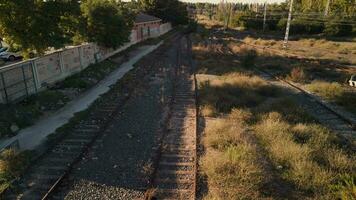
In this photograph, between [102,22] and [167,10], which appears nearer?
[102,22]

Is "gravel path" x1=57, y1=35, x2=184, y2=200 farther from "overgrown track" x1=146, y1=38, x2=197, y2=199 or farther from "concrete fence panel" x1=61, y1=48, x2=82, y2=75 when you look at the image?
"concrete fence panel" x1=61, y1=48, x2=82, y2=75

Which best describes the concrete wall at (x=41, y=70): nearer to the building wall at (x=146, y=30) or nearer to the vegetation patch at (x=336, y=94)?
the vegetation patch at (x=336, y=94)

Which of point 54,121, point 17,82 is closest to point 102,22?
point 17,82

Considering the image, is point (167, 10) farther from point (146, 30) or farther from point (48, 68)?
point (48, 68)

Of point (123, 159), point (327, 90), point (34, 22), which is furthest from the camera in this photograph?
point (327, 90)

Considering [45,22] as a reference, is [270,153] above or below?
below

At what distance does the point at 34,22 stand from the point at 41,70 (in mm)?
2572

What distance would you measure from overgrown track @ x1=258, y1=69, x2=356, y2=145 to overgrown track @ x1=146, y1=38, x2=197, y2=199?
218 inches

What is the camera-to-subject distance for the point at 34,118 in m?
13.0

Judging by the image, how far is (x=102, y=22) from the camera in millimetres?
25203

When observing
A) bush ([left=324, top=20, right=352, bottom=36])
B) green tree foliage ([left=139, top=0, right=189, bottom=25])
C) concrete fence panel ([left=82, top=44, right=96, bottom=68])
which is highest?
green tree foliage ([left=139, top=0, right=189, bottom=25])

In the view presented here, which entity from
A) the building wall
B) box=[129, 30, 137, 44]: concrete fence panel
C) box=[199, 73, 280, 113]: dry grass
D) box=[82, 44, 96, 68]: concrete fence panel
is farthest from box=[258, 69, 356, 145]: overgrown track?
the building wall

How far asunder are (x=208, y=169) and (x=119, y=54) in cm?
2490

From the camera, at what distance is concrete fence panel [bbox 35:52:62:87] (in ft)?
54.2
